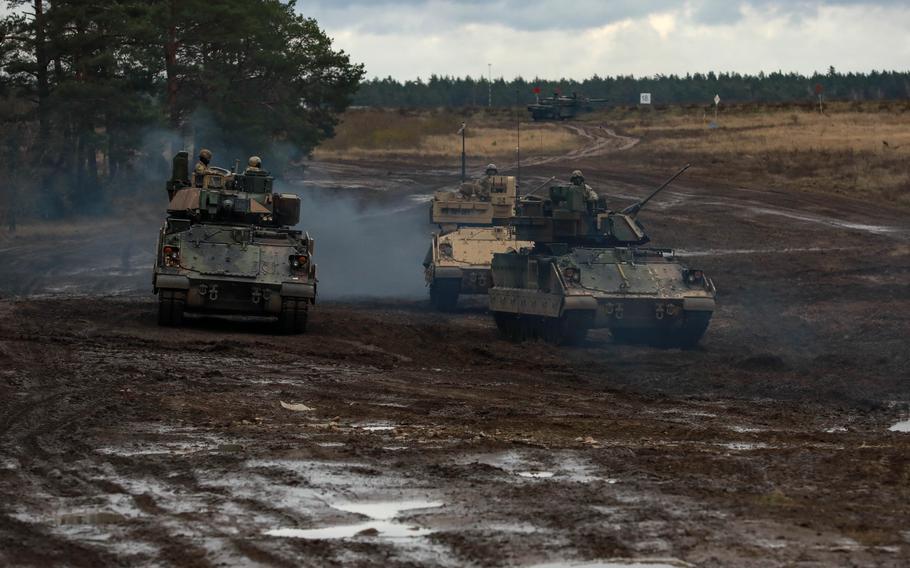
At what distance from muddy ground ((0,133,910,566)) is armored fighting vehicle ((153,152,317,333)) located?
1.51 feet

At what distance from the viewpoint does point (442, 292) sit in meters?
26.3

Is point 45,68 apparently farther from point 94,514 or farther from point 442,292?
point 94,514

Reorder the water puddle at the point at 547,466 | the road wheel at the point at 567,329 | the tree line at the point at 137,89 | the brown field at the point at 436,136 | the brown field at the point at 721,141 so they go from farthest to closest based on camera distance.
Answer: the brown field at the point at 436,136
the brown field at the point at 721,141
the tree line at the point at 137,89
the road wheel at the point at 567,329
the water puddle at the point at 547,466

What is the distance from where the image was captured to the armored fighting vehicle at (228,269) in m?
19.9

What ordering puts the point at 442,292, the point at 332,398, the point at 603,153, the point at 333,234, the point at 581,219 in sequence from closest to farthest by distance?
the point at 332,398 < the point at 581,219 < the point at 442,292 < the point at 333,234 < the point at 603,153

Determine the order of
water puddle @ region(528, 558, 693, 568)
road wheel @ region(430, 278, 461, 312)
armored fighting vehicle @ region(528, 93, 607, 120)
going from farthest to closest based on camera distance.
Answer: armored fighting vehicle @ region(528, 93, 607, 120)
road wheel @ region(430, 278, 461, 312)
water puddle @ region(528, 558, 693, 568)

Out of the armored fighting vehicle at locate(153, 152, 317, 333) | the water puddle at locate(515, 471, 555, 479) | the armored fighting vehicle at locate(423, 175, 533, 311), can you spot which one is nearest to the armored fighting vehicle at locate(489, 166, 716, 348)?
the armored fighting vehicle at locate(423, 175, 533, 311)

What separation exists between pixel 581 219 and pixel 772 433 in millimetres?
10193

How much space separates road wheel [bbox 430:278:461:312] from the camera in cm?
2611

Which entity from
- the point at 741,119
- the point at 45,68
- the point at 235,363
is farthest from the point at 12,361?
the point at 741,119

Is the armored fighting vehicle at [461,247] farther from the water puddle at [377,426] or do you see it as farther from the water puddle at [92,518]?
the water puddle at [92,518]

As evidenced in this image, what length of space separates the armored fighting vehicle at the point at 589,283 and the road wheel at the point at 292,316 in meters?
3.04

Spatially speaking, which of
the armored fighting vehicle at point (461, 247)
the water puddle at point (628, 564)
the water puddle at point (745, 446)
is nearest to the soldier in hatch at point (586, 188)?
the armored fighting vehicle at point (461, 247)

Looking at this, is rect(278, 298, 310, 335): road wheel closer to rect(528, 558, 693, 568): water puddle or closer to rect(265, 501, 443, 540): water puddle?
rect(265, 501, 443, 540): water puddle
